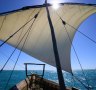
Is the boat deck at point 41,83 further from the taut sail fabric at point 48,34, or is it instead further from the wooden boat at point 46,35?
the taut sail fabric at point 48,34

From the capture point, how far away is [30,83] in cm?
1123

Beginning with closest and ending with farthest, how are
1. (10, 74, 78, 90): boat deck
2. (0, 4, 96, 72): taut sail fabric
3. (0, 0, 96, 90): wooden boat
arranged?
(0, 0, 96, 90): wooden boat < (0, 4, 96, 72): taut sail fabric < (10, 74, 78, 90): boat deck

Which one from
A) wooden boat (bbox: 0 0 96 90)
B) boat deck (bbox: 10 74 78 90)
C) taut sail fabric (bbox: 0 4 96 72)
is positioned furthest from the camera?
boat deck (bbox: 10 74 78 90)

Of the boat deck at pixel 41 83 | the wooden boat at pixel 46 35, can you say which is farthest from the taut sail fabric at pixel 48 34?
the boat deck at pixel 41 83

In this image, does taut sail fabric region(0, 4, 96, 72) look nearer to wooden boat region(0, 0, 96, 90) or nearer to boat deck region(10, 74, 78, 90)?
wooden boat region(0, 0, 96, 90)

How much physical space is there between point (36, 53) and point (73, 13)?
3.74m

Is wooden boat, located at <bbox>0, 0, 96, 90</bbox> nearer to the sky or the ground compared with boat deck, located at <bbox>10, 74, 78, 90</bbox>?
nearer to the sky

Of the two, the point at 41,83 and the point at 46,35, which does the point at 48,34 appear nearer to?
the point at 46,35

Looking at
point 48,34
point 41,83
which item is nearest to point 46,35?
point 48,34

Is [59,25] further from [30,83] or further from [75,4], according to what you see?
[30,83]

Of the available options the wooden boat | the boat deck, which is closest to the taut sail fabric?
the wooden boat

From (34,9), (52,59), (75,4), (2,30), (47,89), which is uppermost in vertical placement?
(75,4)

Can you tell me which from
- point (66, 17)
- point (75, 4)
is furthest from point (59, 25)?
point (75, 4)

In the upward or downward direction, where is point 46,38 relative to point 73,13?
downward
